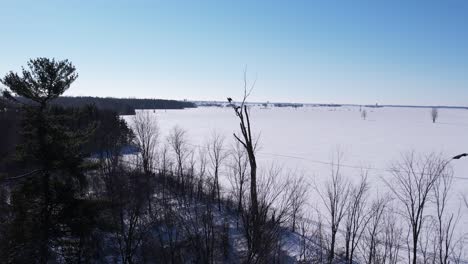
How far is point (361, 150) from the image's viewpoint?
50406 mm

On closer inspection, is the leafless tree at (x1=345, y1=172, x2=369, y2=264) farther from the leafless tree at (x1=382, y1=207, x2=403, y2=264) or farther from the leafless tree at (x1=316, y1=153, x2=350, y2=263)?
the leafless tree at (x1=382, y1=207, x2=403, y2=264)

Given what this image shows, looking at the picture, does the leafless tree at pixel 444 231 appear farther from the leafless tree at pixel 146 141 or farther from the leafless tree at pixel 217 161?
the leafless tree at pixel 146 141

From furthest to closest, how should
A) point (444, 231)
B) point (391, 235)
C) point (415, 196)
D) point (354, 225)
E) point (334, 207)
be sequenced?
point (334, 207), point (415, 196), point (391, 235), point (444, 231), point (354, 225)

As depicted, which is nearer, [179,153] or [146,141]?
[179,153]

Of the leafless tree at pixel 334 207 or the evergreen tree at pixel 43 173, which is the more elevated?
the evergreen tree at pixel 43 173

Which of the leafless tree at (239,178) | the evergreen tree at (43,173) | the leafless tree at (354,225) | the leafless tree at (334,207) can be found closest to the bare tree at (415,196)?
the leafless tree at (354,225)

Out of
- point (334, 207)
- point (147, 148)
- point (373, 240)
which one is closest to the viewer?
point (373, 240)

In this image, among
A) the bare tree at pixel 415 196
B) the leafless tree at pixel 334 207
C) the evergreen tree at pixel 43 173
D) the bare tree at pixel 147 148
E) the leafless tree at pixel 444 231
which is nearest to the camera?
the evergreen tree at pixel 43 173

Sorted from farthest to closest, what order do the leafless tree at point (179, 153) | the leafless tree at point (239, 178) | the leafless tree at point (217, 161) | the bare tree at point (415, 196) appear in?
the leafless tree at point (179, 153)
the leafless tree at point (217, 161)
the leafless tree at point (239, 178)
the bare tree at point (415, 196)

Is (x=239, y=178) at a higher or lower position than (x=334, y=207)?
higher

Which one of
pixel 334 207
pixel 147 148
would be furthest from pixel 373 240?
pixel 147 148

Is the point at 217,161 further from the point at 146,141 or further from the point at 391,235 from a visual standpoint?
the point at 391,235

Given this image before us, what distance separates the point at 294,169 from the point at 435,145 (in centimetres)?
2723

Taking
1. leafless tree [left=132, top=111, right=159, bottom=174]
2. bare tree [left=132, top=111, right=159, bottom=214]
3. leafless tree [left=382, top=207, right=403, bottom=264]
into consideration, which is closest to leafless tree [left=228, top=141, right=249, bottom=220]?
bare tree [left=132, top=111, right=159, bottom=214]
